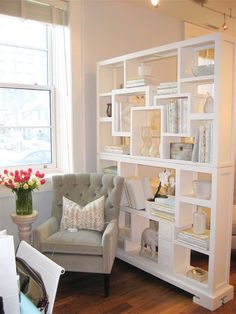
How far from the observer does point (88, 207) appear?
2.85 meters

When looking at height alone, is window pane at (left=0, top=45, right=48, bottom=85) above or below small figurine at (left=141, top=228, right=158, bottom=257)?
above

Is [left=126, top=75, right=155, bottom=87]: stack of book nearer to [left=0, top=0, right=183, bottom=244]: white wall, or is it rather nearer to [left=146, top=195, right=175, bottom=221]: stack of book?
[left=0, top=0, right=183, bottom=244]: white wall

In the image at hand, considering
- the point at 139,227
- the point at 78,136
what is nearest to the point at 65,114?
the point at 78,136

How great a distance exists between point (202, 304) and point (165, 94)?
1.66 m

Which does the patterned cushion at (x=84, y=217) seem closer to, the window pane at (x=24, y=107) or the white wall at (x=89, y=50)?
the white wall at (x=89, y=50)

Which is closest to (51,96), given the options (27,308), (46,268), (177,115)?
(177,115)

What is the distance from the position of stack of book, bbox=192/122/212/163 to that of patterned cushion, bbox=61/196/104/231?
38.0 inches

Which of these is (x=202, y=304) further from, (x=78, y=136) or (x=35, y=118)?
(x=35, y=118)

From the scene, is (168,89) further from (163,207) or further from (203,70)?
(163,207)

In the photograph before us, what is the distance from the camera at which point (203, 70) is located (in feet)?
7.85

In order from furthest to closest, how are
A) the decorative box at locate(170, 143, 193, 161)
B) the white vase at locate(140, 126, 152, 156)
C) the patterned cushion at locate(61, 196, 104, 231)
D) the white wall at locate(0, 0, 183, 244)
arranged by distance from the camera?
1. the white wall at locate(0, 0, 183, 244)
2. the white vase at locate(140, 126, 152, 156)
3. the patterned cushion at locate(61, 196, 104, 231)
4. the decorative box at locate(170, 143, 193, 161)

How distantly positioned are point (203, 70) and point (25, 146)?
Result: 185 centimetres

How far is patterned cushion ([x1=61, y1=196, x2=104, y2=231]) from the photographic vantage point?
2816 mm

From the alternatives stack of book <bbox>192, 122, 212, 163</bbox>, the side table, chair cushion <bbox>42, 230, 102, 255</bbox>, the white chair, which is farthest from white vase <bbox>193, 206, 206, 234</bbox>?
the white chair
